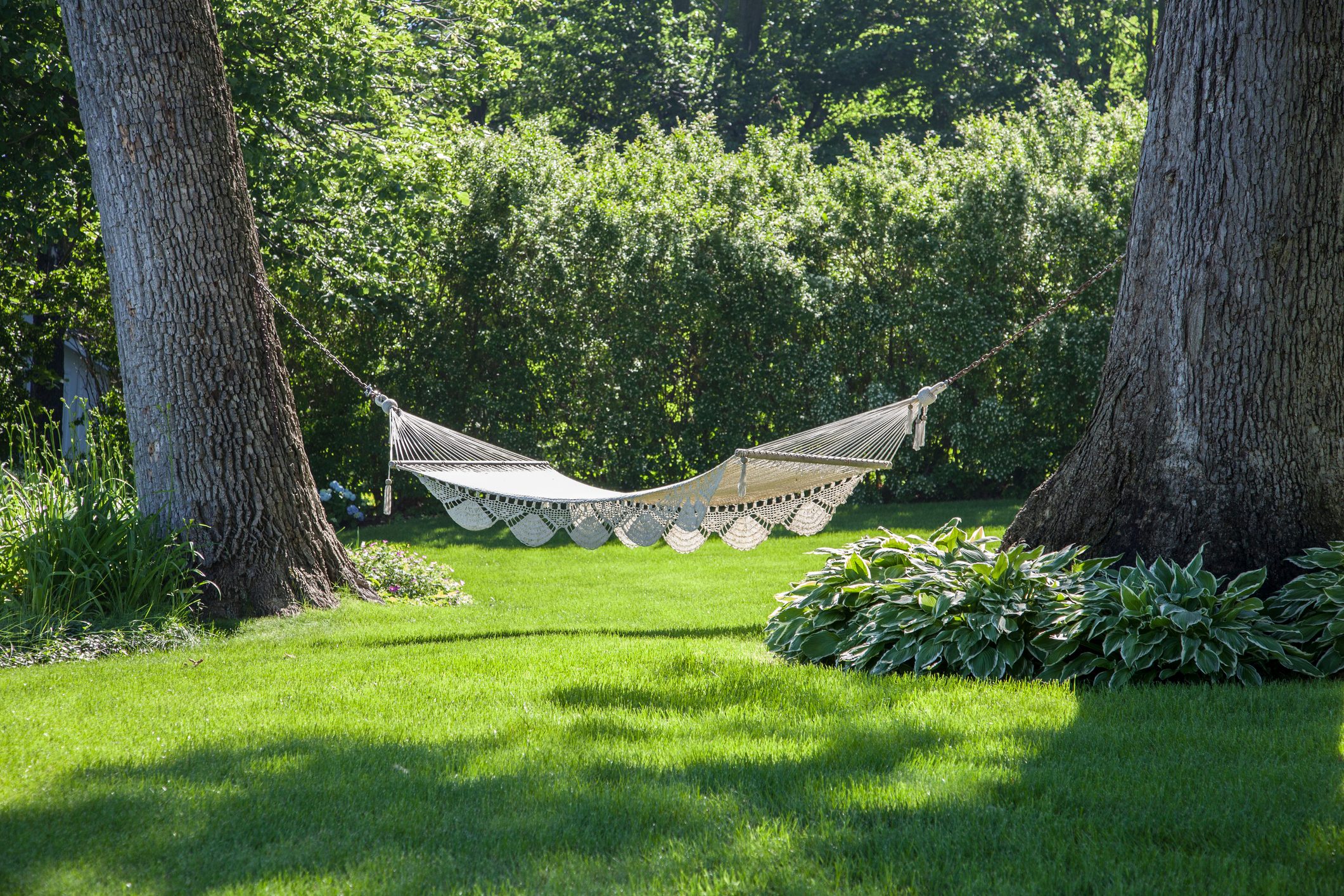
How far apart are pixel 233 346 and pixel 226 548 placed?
A: 874 mm

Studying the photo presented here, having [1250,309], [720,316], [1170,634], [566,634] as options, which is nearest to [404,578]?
[566,634]

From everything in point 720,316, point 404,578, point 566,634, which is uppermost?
point 720,316

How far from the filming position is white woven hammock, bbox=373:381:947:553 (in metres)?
4.31

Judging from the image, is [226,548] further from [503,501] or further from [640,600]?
[640,600]

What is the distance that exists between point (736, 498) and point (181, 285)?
99.5 inches

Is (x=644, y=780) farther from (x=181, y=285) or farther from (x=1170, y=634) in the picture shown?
(x=181, y=285)

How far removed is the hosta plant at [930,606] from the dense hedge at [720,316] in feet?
19.0

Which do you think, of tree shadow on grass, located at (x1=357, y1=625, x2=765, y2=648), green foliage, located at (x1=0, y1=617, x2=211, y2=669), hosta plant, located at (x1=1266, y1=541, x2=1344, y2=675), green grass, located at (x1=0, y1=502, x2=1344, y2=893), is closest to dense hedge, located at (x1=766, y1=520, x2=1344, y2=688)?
hosta plant, located at (x1=1266, y1=541, x2=1344, y2=675)

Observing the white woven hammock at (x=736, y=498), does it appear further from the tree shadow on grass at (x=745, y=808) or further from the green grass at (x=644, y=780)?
the tree shadow on grass at (x=745, y=808)

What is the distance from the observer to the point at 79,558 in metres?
4.25

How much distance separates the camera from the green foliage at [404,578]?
574 centimetres

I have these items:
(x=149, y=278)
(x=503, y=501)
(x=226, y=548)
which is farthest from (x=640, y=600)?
(x=149, y=278)

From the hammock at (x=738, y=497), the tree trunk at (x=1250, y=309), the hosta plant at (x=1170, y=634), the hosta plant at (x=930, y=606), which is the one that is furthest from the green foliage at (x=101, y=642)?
the tree trunk at (x=1250, y=309)

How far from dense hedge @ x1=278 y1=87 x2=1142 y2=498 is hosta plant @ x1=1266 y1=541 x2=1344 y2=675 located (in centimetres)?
601
